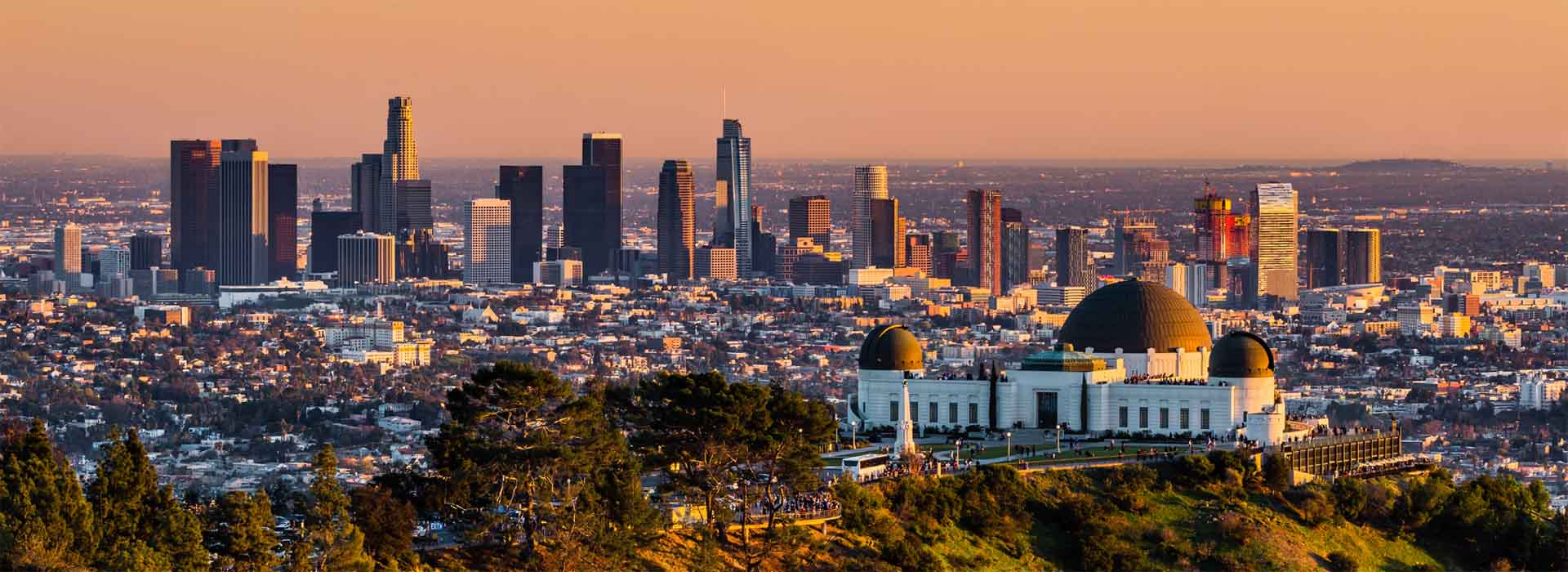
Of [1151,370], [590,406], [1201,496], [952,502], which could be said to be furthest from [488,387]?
[1151,370]

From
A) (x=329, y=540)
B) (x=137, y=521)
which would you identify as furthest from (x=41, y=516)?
(x=329, y=540)

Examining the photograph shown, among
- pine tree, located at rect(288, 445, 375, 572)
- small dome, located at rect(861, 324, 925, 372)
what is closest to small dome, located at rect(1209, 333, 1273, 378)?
small dome, located at rect(861, 324, 925, 372)

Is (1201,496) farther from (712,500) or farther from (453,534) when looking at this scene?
(453,534)

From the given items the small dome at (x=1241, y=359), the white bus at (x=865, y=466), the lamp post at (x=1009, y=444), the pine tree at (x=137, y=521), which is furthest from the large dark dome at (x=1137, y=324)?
the pine tree at (x=137, y=521)

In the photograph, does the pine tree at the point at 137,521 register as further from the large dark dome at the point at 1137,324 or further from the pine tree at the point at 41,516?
the large dark dome at the point at 1137,324

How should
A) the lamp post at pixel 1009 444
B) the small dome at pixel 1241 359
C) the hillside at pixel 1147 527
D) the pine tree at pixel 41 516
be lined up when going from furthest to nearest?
the small dome at pixel 1241 359 < the lamp post at pixel 1009 444 < the hillside at pixel 1147 527 < the pine tree at pixel 41 516

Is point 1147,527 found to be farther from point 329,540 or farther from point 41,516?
point 41,516
